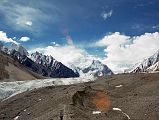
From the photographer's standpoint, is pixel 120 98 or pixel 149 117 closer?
pixel 149 117

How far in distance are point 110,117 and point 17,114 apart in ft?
44.7

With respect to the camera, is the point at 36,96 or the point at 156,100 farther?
the point at 36,96

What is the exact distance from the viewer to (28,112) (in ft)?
140

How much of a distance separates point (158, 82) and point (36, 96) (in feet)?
64.3

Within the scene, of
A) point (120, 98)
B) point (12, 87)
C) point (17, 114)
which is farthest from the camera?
point (12, 87)

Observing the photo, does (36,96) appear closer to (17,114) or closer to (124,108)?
(17,114)

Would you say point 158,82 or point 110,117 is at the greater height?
point 158,82

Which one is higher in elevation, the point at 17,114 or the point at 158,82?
the point at 158,82

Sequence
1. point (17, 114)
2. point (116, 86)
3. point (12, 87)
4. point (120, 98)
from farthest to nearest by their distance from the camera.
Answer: point (12, 87), point (116, 86), point (120, 98), point (17, 114)

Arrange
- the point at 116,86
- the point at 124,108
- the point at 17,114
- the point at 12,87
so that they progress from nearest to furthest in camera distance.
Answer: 1. the point at 124,108
2. the point at 17,114
3. the point at 116,86
4. the point at 12,87

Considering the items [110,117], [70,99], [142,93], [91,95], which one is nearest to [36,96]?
[91,95]

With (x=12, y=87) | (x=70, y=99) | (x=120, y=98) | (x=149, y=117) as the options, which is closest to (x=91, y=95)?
(x=120, y=98)

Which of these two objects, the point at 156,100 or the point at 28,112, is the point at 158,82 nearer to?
the point at 156,100

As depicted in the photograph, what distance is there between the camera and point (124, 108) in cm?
4072
